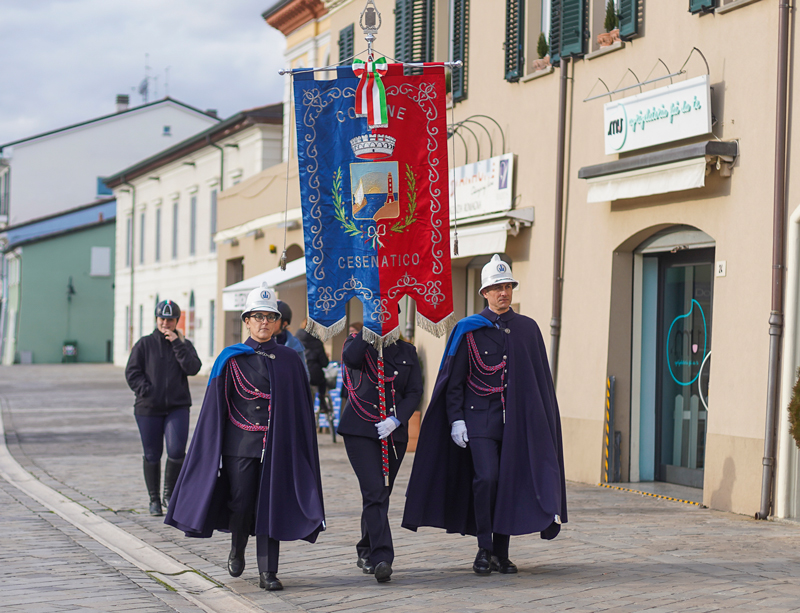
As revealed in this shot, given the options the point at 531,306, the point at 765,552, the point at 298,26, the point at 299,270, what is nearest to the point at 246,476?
the point at 765,552

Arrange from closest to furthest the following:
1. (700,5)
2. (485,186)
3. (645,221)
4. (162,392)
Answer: (162,392)
(700,5)
(645,221)
(485,186)

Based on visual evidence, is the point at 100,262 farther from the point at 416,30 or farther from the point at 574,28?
the point at 574,28

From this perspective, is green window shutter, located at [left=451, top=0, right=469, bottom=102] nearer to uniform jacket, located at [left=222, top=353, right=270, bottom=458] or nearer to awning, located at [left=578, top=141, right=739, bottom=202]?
awning, located at [left=578, top=141, right=739, bottom=202]

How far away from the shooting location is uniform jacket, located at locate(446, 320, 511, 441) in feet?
23.0

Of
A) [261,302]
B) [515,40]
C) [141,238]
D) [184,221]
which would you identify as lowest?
[261,302]

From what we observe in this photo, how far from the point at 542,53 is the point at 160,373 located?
6.45 m

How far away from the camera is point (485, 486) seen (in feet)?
22.6

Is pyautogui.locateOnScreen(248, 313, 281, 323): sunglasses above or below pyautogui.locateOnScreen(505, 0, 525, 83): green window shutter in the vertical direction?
below

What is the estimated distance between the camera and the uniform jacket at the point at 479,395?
277 inches

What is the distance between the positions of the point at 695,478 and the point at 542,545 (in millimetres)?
3791

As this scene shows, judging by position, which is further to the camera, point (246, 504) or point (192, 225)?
point (192, 225)

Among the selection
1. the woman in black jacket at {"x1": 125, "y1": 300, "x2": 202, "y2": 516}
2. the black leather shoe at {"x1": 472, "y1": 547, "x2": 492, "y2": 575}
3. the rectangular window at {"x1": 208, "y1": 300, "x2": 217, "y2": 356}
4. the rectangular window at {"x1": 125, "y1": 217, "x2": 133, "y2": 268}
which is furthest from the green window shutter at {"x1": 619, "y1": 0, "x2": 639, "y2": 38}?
the rectangular window at {"x1": 125, "y1": 217, "x2": 133, "y2": 268}

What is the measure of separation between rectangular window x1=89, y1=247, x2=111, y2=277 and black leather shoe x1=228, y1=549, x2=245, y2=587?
47231mm

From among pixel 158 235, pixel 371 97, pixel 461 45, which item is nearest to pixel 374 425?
pixel 371 97
